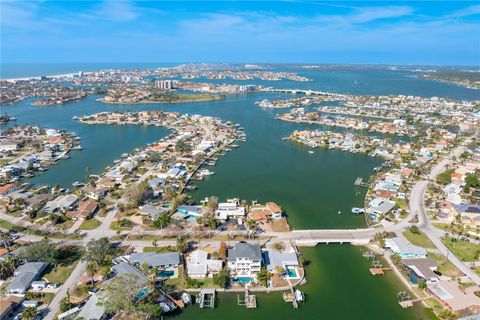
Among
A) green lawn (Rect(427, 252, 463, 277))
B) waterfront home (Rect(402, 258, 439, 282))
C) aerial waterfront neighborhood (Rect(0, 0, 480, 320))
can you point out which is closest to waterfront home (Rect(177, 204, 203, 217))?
aerial waterfront neighborhood (Rect(0, 0, 480, 320))

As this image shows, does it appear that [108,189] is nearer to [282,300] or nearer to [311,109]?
[282,300]

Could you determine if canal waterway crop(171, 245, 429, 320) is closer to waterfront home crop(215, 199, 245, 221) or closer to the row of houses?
the row of houses

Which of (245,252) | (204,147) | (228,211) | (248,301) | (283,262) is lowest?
(248,301)

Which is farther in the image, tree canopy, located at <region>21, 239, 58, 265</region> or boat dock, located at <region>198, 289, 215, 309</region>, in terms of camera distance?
tree canopy, located at <region>21, 239, 58, 265</region>

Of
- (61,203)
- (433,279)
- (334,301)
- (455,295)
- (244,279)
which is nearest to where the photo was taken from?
(455,295)

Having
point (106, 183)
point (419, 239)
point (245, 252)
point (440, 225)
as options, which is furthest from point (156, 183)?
point (440, 225)

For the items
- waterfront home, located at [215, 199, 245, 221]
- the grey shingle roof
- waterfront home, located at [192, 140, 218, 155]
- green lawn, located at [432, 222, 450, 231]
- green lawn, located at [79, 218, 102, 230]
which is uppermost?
waterfront home, located at [192, 140, 218, 155]

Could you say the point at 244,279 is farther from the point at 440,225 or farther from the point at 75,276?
the point at 440,225
